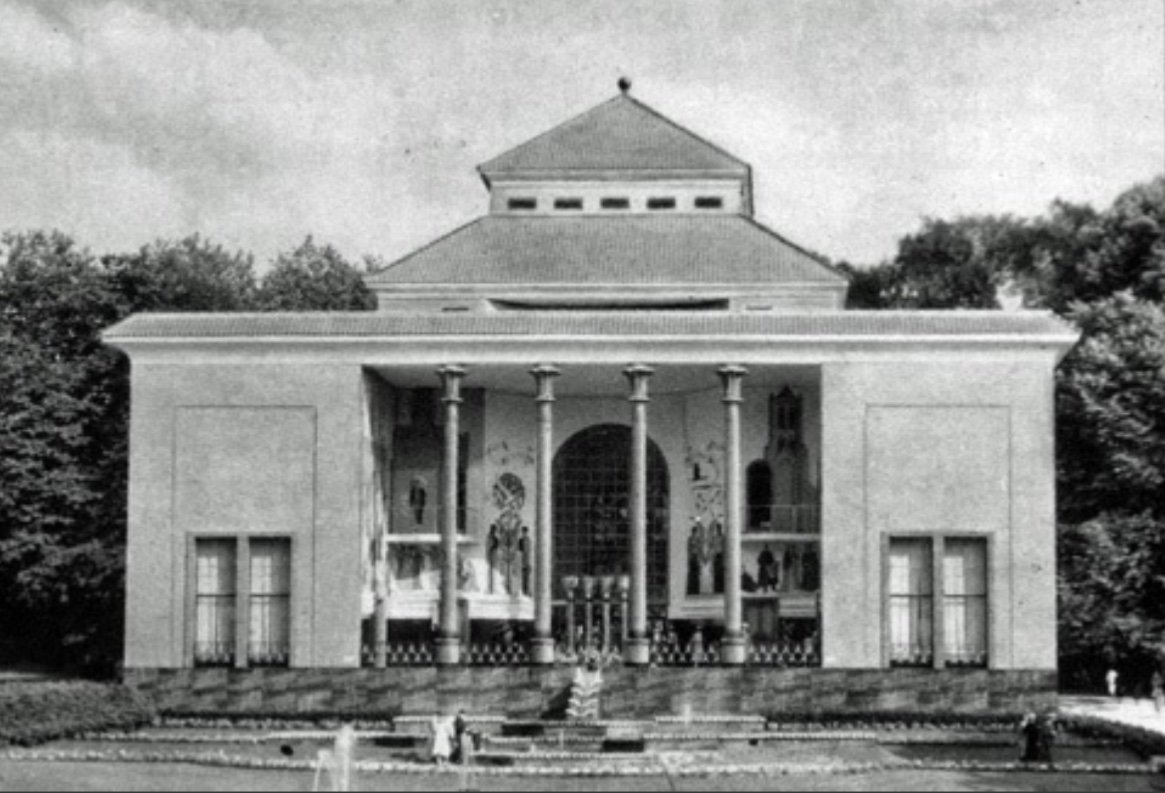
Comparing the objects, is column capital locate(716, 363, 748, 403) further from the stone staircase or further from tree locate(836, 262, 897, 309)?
tree locate(836, 262, 897, 309)

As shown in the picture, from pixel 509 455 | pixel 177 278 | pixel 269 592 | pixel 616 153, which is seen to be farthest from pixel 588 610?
pixel 177 278

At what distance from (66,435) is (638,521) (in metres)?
22.3

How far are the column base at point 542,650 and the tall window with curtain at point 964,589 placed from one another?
953 centimetres

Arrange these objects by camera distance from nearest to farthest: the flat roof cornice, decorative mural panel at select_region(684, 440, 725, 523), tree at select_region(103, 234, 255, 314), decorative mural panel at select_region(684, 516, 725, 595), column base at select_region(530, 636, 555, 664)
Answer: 1. column base at select_region(530, 636, 555, 664)
2. the flat roof cornice
3. decorative mural panel at select_region(684, 516, 725, 595)
4. decorative mural panel at select_region(684, 440, 725, 523)
5. tree at select_region(103, 234, 255, 314)

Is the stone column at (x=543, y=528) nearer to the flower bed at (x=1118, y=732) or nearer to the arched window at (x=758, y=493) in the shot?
the arched window at (x=758, y=493)

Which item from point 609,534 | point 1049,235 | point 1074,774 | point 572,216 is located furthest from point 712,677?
point 1049,235

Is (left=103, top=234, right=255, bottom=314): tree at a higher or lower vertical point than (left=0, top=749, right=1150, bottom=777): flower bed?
higher

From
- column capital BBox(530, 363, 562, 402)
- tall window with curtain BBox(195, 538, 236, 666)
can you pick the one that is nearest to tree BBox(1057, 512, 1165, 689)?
column capital BBox(530, 363, 562, 402)

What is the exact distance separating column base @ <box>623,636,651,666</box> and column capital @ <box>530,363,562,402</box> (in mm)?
6283

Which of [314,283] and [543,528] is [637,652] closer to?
[543,528]

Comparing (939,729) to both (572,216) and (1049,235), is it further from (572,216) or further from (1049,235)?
(1049,235)

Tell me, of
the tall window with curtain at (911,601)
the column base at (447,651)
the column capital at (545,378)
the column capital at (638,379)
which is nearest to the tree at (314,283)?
the column capital at (545,378)

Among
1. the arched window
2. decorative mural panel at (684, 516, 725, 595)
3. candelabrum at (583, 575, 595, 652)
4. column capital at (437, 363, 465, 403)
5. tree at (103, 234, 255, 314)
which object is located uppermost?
tree at (103, 234, 255, 314)

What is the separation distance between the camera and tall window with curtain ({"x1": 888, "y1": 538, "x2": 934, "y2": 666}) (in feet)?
156
